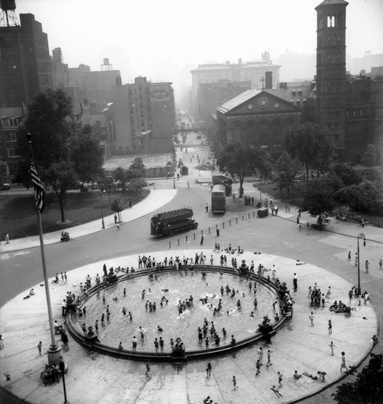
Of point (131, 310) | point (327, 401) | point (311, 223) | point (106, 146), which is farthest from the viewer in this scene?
point (106, 146)

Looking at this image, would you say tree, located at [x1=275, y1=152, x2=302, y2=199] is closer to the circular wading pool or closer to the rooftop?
the rooftop

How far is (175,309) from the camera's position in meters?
38.2

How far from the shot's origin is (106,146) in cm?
11425

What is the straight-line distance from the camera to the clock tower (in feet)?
→ 299

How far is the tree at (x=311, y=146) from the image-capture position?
7931 cm

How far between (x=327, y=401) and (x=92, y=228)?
4254cm

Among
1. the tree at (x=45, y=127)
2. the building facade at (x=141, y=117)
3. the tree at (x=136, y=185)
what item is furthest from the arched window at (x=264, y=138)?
the tree at (x=45, y=127)

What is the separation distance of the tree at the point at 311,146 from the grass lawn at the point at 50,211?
26705 millimetres

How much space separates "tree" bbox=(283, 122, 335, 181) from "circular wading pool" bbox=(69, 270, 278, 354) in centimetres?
4028

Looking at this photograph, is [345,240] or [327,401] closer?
[327,401]

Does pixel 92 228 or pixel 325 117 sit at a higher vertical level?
pixel 325 117

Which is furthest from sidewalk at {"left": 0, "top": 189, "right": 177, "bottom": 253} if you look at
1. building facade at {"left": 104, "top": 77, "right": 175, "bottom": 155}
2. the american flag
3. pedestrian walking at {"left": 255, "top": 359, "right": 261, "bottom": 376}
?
building facade at {"left": 104, "top": 77, "right": 175, "bottom": 155}

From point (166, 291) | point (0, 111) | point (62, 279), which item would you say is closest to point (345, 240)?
point (166, 291)

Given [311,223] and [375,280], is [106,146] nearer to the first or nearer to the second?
[311,223]
